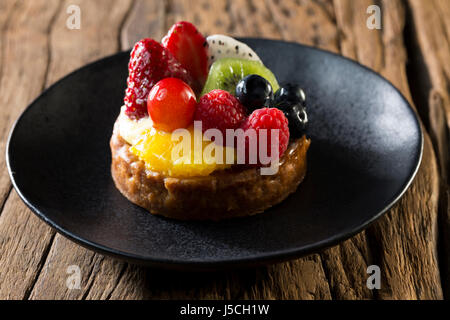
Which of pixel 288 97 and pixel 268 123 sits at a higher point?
pixel 288 97

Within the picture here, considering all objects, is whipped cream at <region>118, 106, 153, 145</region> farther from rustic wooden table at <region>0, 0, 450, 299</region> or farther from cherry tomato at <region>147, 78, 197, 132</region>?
rustic wooden table at <region>0, 0, 450, 299</region>

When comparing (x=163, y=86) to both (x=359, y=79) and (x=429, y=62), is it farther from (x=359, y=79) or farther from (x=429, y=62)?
(x=429, y=62)

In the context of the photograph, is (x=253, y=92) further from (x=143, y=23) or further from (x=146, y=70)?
(x=143, y=23)

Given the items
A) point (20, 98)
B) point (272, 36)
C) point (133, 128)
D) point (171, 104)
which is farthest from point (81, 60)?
point (171, 104)

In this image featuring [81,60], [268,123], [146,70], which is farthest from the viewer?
[81,60]

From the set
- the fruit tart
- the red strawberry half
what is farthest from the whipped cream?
the red strawberry half

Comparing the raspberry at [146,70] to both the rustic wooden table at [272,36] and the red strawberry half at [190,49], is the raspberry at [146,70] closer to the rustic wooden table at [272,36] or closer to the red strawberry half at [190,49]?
the red strawberry half at [190,49]

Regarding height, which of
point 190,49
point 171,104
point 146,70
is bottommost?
point 171,104

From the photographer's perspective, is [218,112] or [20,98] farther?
[20,98]

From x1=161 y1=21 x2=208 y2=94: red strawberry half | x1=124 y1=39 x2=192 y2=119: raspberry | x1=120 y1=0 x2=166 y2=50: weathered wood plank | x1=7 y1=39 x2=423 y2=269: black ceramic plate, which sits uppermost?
x1=120 y1=0 x2=166 y2=50: weathered wood plank
